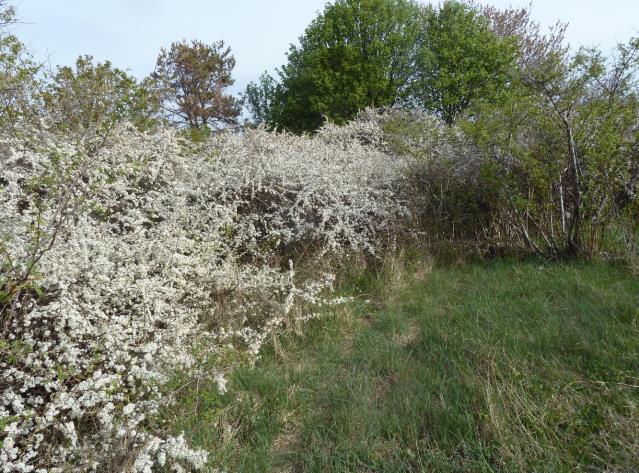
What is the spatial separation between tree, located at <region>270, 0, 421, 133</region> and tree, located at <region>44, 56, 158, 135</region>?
9.94 m

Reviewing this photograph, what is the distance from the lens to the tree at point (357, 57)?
53.1ft

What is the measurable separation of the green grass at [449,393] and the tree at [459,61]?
14.4 metres

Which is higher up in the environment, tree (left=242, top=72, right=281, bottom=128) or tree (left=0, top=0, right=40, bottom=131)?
tree (left=242, top=72, right=281, bottom=128)

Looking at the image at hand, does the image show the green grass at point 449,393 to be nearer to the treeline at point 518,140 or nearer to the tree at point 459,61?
the treeline at point 518,140

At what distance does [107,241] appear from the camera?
3.23 meters

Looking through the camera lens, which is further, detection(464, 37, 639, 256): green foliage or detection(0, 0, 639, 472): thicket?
detection(464, 37, 639, 256): green foliage

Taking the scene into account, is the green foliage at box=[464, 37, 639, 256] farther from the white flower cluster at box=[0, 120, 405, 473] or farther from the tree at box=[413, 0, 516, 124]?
the tree at box=[413, 0, 516, 124]

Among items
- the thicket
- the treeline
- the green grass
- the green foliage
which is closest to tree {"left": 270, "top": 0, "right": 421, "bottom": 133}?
the treeline

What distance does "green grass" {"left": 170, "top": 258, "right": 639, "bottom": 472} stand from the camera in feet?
6.91

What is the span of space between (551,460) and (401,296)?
2450 millimetres

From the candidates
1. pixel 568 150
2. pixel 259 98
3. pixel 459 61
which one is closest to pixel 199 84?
pixel 259 98

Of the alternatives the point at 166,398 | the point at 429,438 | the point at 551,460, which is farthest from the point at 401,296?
the point at 166,398

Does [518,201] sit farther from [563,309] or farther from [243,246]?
[243,246]

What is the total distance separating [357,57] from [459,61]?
4.28m
